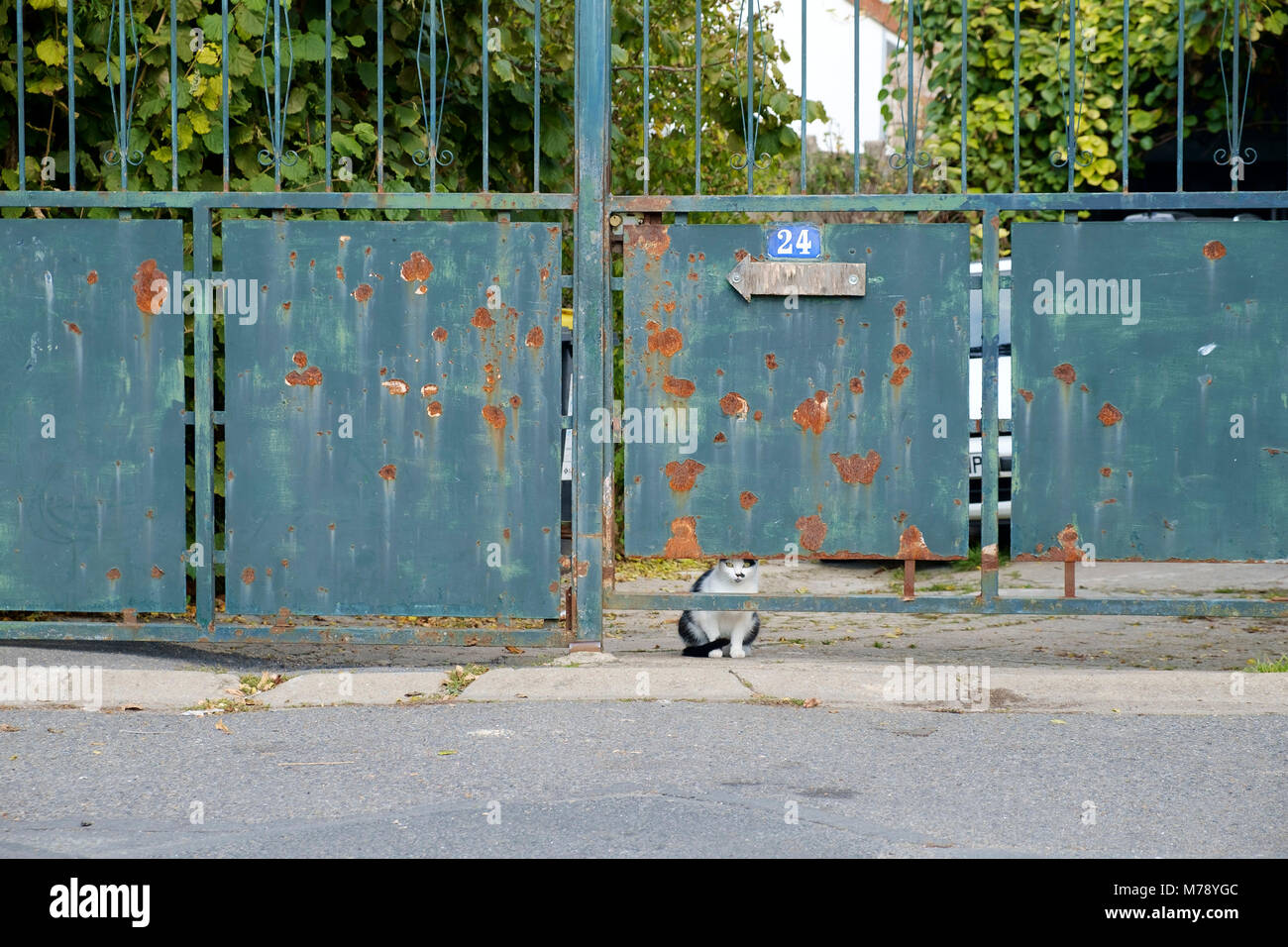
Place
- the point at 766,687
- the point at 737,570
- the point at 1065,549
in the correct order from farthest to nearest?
the point at 737,570 → the point at 1065,549 → the point at 766,687

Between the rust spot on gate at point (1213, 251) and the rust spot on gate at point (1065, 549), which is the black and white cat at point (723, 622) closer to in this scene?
the rust spot on gate at point (1065, 549)

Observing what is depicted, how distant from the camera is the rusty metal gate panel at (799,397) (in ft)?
18.1

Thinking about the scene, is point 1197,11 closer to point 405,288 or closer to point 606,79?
point 606,79

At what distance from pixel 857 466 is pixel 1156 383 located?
126cm

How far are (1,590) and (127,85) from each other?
93.9 inches

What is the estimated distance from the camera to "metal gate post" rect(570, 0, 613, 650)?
5.56 m

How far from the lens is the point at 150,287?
5.62 metres

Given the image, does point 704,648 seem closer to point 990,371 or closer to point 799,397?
point 799,397

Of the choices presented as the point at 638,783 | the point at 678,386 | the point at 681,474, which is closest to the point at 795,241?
the point at 678,386

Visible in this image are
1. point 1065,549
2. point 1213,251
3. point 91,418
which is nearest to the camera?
point 1213,251

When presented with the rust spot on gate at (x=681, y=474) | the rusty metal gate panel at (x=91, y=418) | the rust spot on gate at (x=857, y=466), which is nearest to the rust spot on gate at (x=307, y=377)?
the rusty metal gate panel at (x=91, y=418)

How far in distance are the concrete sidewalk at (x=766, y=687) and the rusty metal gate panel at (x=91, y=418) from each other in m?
0.51

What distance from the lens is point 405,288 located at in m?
5.57

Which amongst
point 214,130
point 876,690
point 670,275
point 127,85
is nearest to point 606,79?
point 670,275
